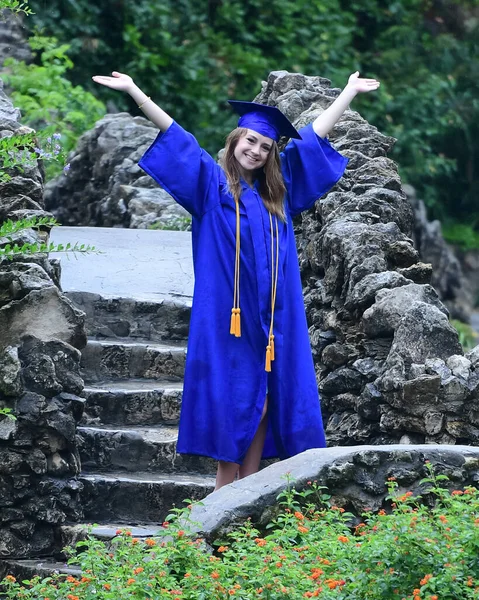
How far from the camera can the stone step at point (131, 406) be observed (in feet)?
20.4

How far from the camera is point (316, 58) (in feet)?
51.1

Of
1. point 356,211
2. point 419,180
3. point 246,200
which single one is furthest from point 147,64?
point 246,200

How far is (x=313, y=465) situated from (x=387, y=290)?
4.34 feet

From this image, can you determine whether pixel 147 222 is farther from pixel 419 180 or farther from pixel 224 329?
pixel 419 180

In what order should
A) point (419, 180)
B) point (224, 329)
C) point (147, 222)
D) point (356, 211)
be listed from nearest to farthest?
point (224, 329)
point (356, 211)
point (147, 222)
point (419, 180)

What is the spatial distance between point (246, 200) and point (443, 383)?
104 centimetres

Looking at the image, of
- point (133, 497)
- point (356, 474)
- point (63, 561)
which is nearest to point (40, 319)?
point (133, 497)

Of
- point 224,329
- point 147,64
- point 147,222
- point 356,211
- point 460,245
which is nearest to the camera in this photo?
point 224,329

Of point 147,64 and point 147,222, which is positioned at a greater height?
point 147,64

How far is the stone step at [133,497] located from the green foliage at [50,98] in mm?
5626

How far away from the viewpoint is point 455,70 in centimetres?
1766

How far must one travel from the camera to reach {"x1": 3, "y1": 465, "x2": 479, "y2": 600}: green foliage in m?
3.97

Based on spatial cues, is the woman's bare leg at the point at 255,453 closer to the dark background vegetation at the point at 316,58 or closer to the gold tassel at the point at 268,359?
the gold tassel at the point at 268,359

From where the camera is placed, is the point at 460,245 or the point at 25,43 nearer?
the point at 25,43
